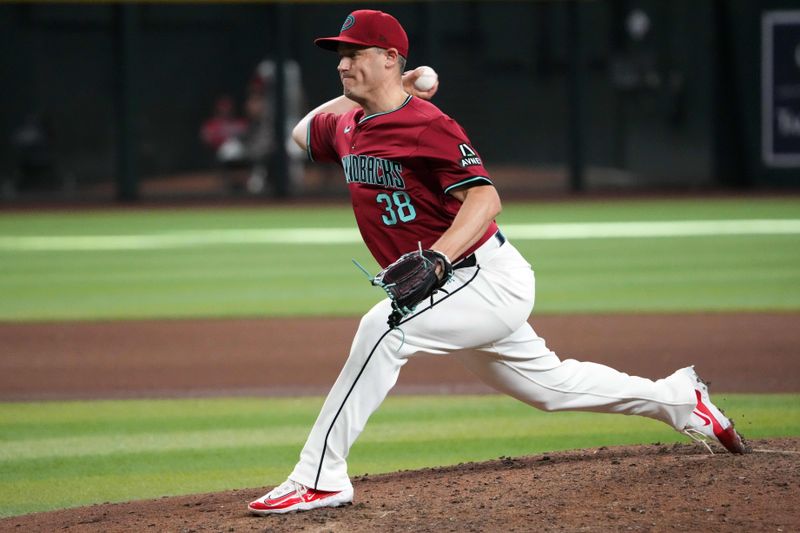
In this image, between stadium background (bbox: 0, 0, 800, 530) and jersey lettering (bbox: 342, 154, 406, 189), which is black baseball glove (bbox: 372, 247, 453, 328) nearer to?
jersey lettering (bbox: 342, 154, 406, 189)

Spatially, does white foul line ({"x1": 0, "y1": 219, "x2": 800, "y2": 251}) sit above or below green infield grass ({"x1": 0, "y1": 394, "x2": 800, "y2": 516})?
above

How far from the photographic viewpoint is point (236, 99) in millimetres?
21438

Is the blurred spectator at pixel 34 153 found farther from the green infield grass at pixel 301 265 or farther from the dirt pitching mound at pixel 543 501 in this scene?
the dirt pitching mound at pixel 543 501

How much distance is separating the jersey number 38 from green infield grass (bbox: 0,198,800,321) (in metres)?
5.94

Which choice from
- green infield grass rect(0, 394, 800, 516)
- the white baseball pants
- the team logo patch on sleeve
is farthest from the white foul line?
the team logo patch on sleeve

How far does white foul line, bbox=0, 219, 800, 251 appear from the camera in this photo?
15.5m

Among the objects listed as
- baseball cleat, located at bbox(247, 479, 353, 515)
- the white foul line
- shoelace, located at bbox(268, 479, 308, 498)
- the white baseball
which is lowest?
the white foul line

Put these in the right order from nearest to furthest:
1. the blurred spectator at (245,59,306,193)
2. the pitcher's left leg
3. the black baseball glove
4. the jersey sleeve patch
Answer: the black baseball glove < the pitcher's left leg < the jersey sleeve patch < the blurred spectator at (245,59,306,193)

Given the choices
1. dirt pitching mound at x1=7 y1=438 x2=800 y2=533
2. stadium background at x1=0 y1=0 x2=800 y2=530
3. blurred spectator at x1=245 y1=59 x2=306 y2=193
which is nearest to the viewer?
dirt pitching mound at x1=7 y1=438 x2=800 y2=533

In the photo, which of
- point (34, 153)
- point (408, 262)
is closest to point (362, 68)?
point (408, 262)

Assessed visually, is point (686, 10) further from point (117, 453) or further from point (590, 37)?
point (117, 453)

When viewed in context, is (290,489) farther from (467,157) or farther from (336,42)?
(336,42)

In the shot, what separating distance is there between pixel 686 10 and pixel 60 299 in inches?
557

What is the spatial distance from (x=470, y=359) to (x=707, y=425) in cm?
106
